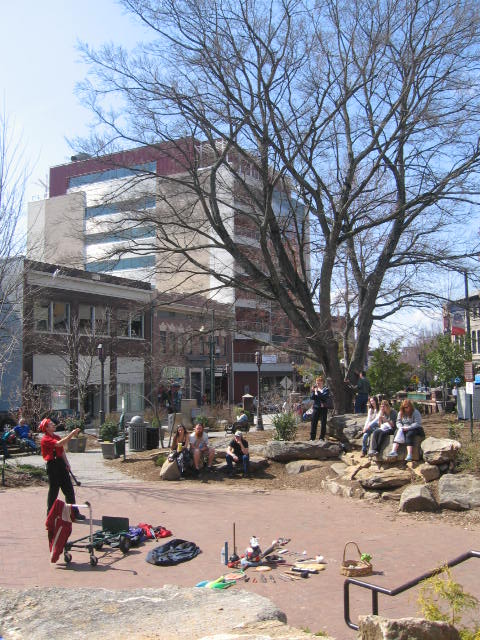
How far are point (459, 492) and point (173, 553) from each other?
5.15 meters

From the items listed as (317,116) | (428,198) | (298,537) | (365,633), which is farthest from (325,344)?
(365,633)

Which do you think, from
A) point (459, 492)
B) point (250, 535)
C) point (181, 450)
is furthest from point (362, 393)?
point (250, 535)

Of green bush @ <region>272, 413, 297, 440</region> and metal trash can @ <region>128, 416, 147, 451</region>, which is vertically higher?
green bush @ <region>272, 413, 297, 440</region>

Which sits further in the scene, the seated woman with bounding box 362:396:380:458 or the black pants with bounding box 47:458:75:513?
the seated woman with bounding box 362:396:380:458

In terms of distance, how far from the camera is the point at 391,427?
12945mm

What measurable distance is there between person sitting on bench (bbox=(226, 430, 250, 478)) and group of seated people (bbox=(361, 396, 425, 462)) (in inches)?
104

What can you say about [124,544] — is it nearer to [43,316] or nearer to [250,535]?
[250,535]

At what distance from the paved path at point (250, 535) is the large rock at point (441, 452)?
1479 mm

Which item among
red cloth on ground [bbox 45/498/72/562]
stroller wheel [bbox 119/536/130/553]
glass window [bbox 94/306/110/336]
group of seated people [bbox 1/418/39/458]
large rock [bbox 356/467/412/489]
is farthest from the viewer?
glass window [bbox 94/306/110/336]

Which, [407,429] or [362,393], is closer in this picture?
[407,429]

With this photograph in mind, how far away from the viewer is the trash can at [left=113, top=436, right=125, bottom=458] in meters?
18.2

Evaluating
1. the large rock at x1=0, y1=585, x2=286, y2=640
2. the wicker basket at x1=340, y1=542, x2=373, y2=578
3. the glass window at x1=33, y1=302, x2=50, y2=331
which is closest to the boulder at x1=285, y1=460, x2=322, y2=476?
the wicker basket at x1=340, y1=542, x2=373, y2=578

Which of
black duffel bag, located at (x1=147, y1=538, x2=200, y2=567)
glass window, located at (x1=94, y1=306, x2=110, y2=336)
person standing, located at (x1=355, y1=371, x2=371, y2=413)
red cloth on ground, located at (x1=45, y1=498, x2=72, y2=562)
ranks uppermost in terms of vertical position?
glass window, located at (x1=94, y1=306, x2=110, y2=336)

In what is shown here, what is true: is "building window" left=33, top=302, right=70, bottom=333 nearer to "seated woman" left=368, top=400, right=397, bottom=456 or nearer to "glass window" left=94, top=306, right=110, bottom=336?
"glass window" left=94, top=306, right=110, bottom=336
